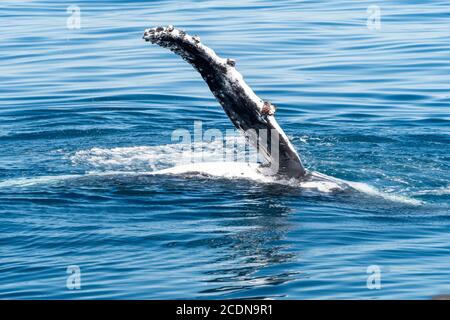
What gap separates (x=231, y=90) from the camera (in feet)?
46.5

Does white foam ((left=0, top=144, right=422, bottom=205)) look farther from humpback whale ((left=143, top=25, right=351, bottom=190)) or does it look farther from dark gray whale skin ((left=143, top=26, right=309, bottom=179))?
dark gray whale skin ((left=143, top=26, right=309, bottom=179))

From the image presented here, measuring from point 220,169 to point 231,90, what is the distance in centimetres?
151

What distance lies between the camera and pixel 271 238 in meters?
13.1

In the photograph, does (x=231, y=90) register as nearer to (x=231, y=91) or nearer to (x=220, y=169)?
(x=231, y=91)

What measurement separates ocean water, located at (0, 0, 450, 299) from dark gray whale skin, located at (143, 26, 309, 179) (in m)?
0.80

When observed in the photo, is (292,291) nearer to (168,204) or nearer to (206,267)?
(206,267)

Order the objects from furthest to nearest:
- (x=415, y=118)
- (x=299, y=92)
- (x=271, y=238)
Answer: (x=299, y=92)
(x=415, y=118)
(x=271, y=238)

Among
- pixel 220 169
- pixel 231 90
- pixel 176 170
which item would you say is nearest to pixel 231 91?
pixel 231 90

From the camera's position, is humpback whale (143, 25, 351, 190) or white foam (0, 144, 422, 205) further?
white foam (0, 144, 422, 205)

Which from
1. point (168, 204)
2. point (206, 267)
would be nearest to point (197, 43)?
point (168, 204)

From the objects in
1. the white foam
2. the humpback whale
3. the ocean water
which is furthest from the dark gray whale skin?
the ocean water

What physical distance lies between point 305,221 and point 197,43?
9.02 ft

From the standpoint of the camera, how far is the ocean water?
11773mm
